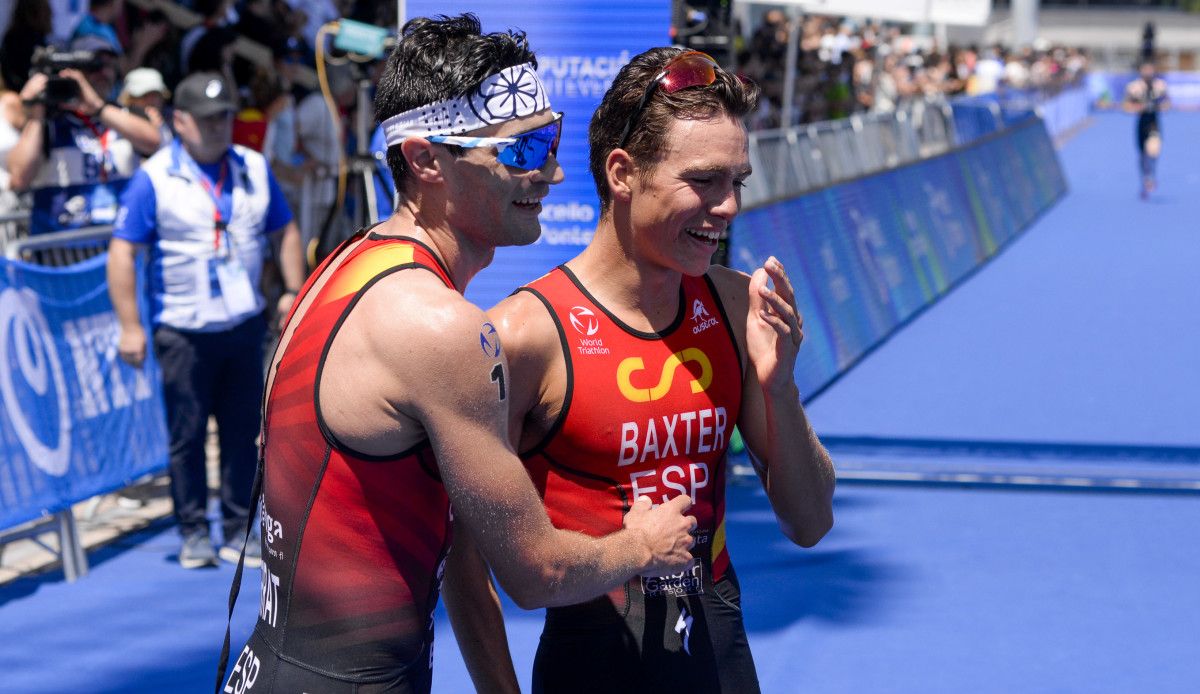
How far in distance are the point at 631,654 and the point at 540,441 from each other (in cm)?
42

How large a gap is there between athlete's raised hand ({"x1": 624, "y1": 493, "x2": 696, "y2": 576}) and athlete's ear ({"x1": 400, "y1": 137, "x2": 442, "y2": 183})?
655 mm

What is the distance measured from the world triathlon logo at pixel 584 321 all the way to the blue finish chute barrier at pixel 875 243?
584 cm

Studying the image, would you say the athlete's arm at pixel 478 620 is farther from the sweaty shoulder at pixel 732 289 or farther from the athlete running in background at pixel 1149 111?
the athlete running in background at pixel 1149 111

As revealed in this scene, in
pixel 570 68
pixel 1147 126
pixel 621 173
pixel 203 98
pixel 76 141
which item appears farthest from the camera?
pixel 1147 126

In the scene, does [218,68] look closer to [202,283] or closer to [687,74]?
[202,283]

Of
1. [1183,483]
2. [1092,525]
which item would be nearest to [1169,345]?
[1183,483]

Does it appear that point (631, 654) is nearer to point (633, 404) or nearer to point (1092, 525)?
point (633, 404)

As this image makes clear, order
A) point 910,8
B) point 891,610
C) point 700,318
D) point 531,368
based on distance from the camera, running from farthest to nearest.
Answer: point 910,8 → point 891,610 → point 700,318 → point 531,368

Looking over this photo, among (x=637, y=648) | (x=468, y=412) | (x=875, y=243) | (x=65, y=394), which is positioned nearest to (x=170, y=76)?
(x=65, y=394)

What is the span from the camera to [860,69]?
28.8 metres

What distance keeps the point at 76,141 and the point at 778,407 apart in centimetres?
597

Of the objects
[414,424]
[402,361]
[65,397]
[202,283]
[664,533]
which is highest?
[402,361]

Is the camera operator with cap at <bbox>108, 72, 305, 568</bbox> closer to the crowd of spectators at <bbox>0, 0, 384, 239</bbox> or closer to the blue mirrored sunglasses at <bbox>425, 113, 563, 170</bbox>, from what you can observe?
the crowd of spectators at <bbox>0, 0, 384, 239</bbox>

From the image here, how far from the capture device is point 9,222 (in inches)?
271
